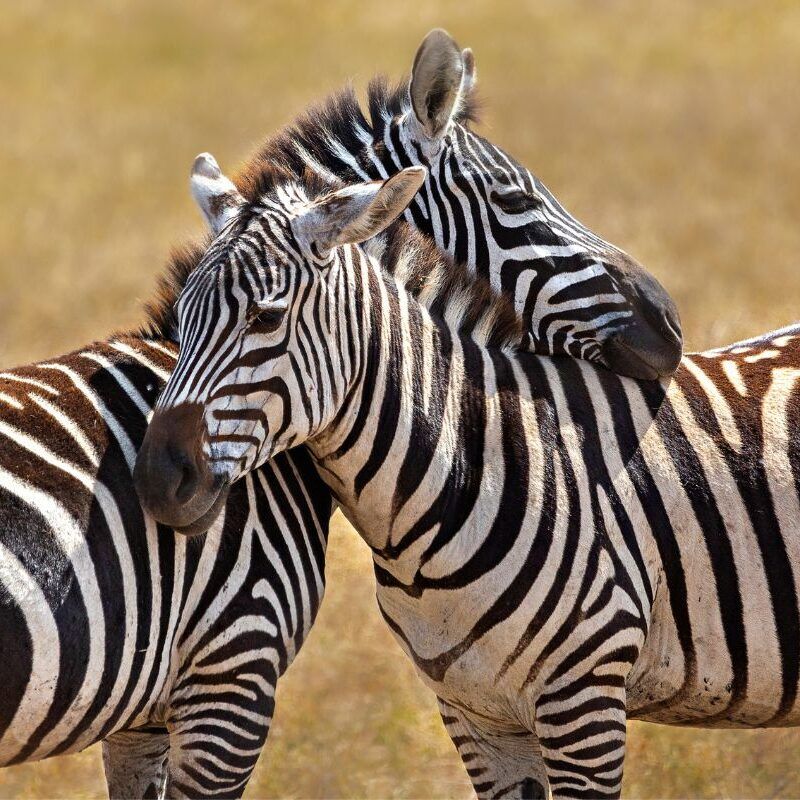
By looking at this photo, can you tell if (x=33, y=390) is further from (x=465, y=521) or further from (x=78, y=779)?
(x=78, y=779)

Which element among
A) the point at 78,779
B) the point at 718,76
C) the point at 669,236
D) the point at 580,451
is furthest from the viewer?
the point at 718,76

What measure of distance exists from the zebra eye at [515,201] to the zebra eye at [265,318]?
1617 mm

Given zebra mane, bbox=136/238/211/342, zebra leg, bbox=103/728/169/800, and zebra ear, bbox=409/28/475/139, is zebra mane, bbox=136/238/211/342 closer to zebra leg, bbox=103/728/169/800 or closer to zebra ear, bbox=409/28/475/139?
zebra ear, bbox=409/28/475/139

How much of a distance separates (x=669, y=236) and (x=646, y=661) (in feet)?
40.2

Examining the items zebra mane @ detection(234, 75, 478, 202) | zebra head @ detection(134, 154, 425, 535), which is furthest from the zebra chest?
zebra mane @ detection(234, 75, 478, 202)

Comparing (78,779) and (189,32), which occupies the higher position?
(189,32)

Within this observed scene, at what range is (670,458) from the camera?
196 inches

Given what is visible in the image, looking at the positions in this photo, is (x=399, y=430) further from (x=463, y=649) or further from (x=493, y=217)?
(x=493, y=217)

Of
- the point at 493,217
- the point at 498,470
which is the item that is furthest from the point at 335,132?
the point at 498,470

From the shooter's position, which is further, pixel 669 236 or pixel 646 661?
pixel 669 236

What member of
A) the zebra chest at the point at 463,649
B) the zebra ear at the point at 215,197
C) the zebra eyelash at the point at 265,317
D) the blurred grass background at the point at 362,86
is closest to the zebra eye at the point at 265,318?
the zebra eyelash at the point at 265,317

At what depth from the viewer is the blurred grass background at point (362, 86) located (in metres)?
7.39

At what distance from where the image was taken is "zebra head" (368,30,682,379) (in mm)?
5199

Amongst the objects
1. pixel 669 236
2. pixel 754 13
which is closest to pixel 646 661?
pixel 669 236
